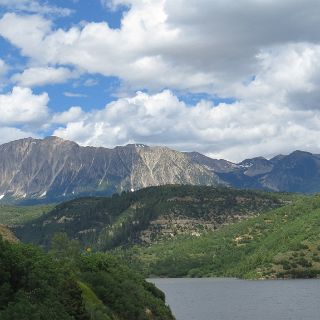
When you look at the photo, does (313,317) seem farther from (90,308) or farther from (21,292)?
(21,292)

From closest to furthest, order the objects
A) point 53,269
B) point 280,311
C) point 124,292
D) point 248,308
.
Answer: point 53,269, point 124,292, point 280,311, point 248,308

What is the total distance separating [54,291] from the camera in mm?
78562

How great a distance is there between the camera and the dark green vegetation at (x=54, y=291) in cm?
6959

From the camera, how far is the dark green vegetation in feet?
228

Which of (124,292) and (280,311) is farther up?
(124,292)

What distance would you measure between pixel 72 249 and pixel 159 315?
214ft

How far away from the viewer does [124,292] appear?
124 metres

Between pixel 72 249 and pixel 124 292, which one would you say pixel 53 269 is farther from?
pixel 72 249

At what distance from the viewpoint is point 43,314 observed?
6769 centimetres

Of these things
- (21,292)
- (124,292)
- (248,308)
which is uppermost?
(21,292)

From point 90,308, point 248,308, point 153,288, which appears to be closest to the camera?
point 90,308

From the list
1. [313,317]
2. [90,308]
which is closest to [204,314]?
[313,317]

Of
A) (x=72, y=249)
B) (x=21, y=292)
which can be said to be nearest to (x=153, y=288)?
(x=72, y=249)

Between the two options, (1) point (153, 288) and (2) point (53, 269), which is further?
(1) point (153, 288)
